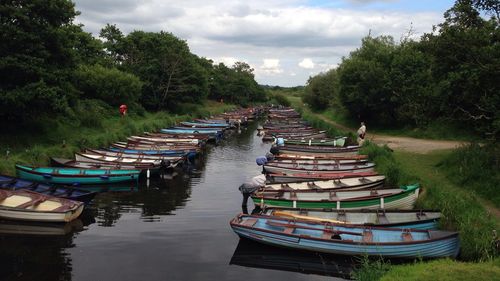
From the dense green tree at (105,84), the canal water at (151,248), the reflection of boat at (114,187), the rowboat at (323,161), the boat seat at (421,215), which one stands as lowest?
the canal water at (151,248)

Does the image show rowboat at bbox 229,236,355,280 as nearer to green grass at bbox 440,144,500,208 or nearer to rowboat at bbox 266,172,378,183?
green grass at bbox 440,144,500,208

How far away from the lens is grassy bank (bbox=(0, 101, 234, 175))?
24953 millimetres

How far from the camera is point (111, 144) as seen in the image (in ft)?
110

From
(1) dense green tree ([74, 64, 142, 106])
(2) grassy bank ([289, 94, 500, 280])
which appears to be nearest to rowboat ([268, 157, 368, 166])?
(2) grassy bank ([289, 94, 500, 280])

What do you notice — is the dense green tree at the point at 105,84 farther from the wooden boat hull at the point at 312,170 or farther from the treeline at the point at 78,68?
the wooden boat hull at the point at 312,170

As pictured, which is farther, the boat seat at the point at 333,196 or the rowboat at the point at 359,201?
the boat seat at the point at 333,196

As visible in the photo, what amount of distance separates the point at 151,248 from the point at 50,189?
703 cm

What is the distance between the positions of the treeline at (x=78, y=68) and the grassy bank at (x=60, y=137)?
4.03 feet

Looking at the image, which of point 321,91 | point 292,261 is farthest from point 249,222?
point 321,91

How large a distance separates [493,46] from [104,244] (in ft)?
61.3

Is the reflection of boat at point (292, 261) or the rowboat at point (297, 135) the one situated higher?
the rowboat at point (297, 135)

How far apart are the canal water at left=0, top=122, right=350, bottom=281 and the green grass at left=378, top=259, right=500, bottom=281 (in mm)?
2533

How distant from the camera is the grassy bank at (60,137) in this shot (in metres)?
25.0

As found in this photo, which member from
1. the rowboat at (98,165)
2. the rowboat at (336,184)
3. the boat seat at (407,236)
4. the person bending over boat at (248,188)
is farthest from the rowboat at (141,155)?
the boat seat at (407,236)
